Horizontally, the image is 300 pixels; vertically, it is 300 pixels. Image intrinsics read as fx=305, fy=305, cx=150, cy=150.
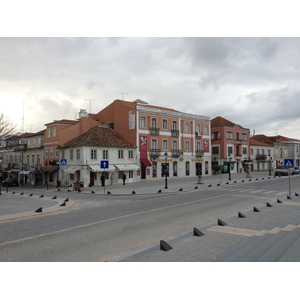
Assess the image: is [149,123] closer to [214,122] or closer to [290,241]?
[214,122]

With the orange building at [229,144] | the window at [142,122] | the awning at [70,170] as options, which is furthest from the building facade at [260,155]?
the awning at [70,170]

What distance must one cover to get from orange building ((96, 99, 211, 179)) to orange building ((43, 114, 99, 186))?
509 centimetres

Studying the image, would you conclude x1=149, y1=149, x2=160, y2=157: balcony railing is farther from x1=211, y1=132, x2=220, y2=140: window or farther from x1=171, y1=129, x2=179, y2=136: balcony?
x1=211, y1=132, x2=220, y2=140: window

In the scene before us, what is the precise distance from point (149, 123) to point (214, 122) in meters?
21.7

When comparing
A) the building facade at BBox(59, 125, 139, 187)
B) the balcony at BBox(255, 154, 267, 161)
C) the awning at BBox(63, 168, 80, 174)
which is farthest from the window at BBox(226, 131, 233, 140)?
the awning at BBox(63, 168, 80, 174)

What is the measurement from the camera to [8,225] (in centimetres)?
1167

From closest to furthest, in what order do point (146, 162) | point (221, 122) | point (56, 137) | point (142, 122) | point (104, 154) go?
point (104, 154) → point (56, 137) → point (146, 162) → point (142, 122) → point (221, 122)

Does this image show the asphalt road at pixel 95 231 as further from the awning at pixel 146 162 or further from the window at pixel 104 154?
the awning at pixel 146 162

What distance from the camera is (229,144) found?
196 ft

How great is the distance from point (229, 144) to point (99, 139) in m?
29.8

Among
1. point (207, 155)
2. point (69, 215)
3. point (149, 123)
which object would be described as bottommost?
point (69, 215)

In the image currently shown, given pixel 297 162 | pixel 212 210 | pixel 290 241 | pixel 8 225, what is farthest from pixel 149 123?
pixel 297 162

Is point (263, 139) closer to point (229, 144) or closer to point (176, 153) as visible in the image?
point (229, 144)

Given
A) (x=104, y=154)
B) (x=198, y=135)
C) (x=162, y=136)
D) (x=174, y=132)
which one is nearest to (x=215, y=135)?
(x=198, y=135)
